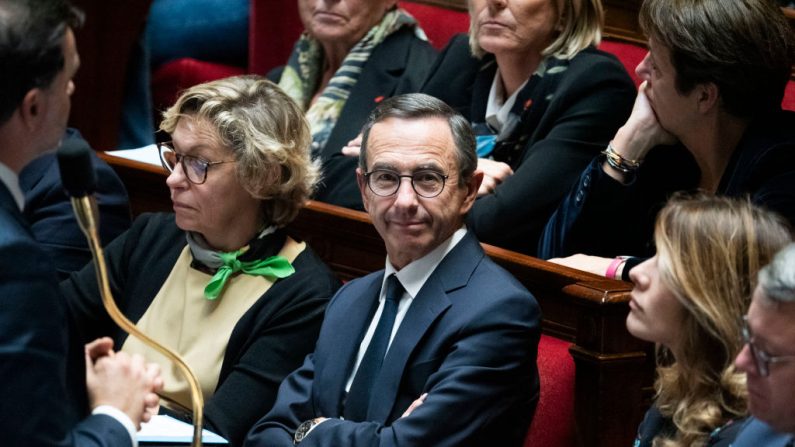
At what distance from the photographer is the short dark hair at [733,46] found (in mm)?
2531

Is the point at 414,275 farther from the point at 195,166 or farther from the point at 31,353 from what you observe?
the point at 31,353

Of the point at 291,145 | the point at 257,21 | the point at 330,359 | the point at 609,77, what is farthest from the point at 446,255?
the point at 257,21

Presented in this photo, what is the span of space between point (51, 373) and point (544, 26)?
186 centimetres

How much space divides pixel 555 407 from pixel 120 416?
0.98 m

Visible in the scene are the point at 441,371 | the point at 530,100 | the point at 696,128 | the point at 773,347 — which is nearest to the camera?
the point at 773,347

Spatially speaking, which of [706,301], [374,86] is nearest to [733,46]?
[706,301]

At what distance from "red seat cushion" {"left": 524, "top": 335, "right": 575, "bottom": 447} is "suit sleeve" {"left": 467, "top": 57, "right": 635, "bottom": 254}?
0.51 meters

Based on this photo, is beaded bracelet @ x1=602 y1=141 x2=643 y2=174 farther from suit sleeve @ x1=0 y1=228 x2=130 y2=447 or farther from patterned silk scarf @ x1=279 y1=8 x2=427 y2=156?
suit sleeve @ x1=0 y1=228 x2=130 y2=447

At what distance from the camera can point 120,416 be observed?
1.77 meters

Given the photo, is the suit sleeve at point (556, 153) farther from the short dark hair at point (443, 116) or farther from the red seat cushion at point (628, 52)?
the short dark hair at point (443, 116)

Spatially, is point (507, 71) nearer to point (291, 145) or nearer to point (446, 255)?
point (291, 145)

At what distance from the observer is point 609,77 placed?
10.0ft

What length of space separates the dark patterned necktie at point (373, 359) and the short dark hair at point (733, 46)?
701 mm

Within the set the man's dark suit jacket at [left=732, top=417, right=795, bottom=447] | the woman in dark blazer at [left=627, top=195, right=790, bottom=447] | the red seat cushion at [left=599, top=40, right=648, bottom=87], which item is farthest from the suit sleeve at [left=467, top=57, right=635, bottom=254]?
the man's dark suit jacket at [left=732, top=417, right=795, bottom=447]
